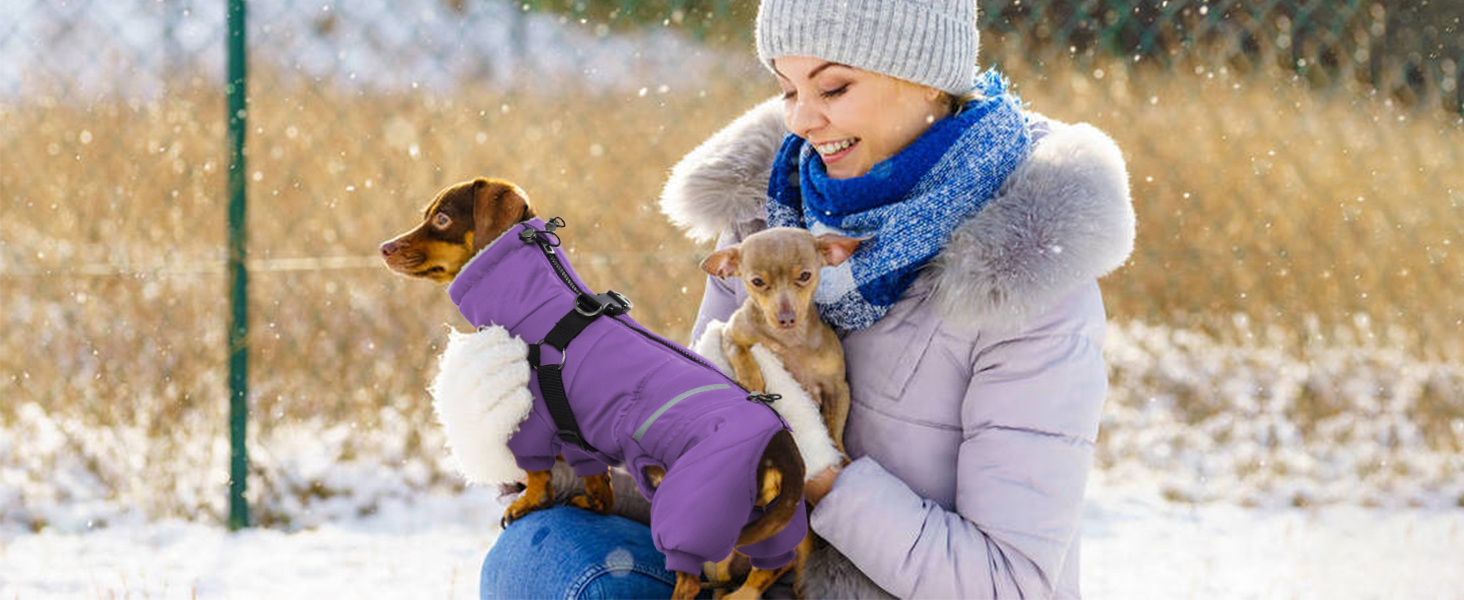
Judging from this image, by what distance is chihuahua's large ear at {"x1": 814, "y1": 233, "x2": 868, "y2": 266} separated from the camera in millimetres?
2105

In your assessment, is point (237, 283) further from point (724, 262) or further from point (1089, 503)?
point (1089, 503)

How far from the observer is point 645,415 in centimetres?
187

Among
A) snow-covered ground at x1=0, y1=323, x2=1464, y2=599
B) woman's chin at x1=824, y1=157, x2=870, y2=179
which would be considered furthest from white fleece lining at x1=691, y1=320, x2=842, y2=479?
snow-covered ground at x1=0, y1=323, x2=1464, y2=599

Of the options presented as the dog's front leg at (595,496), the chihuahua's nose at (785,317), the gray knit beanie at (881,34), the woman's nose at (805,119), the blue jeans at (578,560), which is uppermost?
the gray knit beanie at (881,34)

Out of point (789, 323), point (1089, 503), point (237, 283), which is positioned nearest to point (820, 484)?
point (789, 323)

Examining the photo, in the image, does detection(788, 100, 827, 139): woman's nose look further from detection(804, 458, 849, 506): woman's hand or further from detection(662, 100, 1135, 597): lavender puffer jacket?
detection(804, 458, 849, 506): woman's hand

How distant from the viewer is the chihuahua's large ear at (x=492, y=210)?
214cm

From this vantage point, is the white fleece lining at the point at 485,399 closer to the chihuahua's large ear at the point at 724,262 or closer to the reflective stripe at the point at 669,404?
the reflective stripe at the point at 669,404

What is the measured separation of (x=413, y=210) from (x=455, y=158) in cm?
33

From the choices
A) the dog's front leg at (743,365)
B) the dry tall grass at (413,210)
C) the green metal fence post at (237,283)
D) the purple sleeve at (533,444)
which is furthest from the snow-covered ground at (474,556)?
the dog's front leg at (743,365)

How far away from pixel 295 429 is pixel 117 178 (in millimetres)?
1326

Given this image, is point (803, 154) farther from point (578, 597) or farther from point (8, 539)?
point (8, 539)

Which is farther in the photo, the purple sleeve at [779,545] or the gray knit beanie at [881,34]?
the gray knit beanie at [881,34]

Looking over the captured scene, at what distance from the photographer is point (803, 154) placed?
2316 mm
